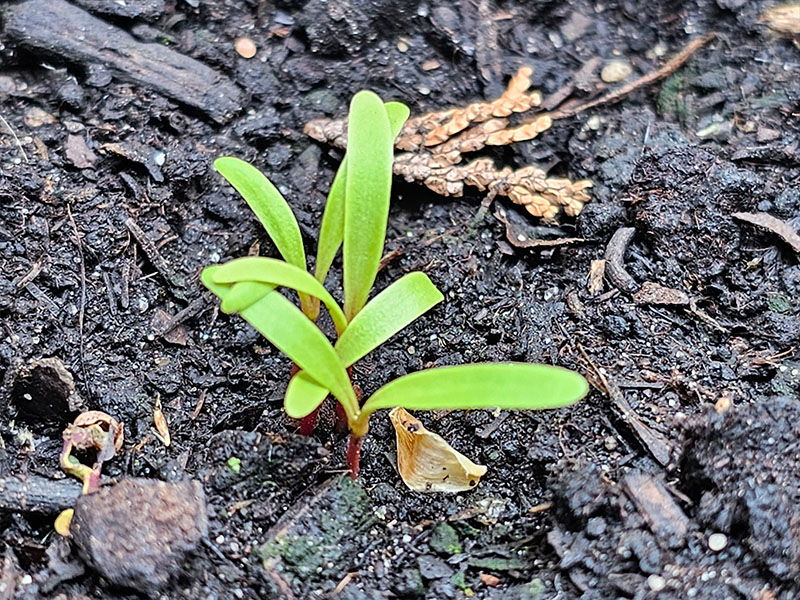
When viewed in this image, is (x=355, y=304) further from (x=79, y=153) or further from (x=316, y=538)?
(x=79, y=153)

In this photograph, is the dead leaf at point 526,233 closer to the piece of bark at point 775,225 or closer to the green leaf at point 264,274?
the piece of bark at point 775,225

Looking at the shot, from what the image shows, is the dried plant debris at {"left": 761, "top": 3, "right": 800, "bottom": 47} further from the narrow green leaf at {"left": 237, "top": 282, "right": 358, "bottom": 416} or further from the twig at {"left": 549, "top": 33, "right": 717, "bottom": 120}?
the narrow green leaf at {"left": 237, "top": 282, "right": 358, "bottom": 416}

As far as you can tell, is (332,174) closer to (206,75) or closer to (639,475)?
(206,75)

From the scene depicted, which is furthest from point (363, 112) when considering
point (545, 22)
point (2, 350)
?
point (545, 22)

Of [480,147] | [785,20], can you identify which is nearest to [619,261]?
[480,147]

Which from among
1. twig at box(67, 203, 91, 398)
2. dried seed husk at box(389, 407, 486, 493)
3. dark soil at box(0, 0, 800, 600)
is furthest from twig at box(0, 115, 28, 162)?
dried seed husk at box(389, 407, 486, 493)

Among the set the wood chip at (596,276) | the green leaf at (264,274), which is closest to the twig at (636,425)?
the wood chip at (596,276)

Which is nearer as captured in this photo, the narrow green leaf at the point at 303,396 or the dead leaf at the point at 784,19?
the narrow green leaf at the point at 303,396
